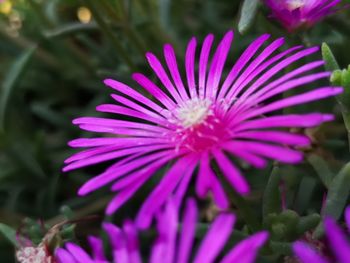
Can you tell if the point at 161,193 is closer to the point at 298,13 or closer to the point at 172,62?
the point at 172,62

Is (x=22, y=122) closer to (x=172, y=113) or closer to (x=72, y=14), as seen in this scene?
(x=72, y=14)

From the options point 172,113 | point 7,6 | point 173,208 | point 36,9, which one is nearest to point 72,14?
point 7,6

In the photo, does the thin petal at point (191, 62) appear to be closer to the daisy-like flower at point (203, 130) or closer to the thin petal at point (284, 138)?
the daisy-like flower at point (203, 130)

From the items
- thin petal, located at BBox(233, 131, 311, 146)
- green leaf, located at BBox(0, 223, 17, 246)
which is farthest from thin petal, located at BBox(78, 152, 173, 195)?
green leaf, located at BBox(0, 223, 17, 246)

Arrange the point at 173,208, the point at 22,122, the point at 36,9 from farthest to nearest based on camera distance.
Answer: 1. the point at 22,122
2. the point at 36,9
3. the point at 173,208

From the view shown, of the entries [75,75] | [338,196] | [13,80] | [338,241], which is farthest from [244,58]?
[75,75]

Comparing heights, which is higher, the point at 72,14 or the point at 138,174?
the point at 72,14
